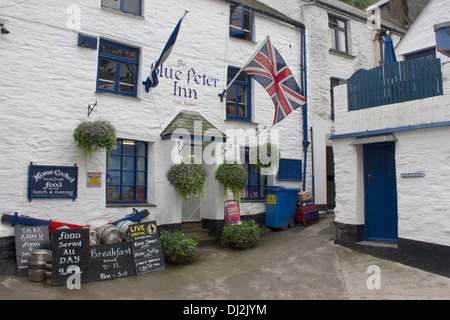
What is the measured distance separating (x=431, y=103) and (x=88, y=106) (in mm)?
7317

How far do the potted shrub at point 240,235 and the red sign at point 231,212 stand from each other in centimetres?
30

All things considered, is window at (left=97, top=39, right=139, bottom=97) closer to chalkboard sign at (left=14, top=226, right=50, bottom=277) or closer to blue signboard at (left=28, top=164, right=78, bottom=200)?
blue signboard at (left=28, top=164, right=78, bottom=200)

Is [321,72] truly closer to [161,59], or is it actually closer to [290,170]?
[290,170]

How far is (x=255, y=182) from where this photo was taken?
37.5 feet

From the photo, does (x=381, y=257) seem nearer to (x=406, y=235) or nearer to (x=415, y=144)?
(x=406, y=235)

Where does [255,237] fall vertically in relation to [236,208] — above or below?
below

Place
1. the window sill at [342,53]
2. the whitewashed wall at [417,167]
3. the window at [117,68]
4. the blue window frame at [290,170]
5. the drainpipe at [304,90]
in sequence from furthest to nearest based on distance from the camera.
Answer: the window sill at [342,53], the drainpipe at [304,90], the blue window frame at [290,170], the window at [117,68], the whitewashed wall at [417,167]

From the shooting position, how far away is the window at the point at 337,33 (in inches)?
555

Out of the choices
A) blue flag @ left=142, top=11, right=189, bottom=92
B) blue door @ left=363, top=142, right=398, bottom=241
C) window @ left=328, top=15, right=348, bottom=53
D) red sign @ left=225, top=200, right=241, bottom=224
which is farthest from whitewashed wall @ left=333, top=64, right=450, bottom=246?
window @ left=328, top=15, right=348, bottom=53

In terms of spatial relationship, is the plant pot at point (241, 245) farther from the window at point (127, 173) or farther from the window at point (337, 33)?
the window at point (337, 33)

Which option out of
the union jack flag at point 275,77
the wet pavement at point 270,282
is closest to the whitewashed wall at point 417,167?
the wet pavement at point 270,282

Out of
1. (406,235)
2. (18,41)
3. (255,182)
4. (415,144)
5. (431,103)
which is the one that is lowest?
(406,235)

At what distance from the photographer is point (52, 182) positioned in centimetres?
762
